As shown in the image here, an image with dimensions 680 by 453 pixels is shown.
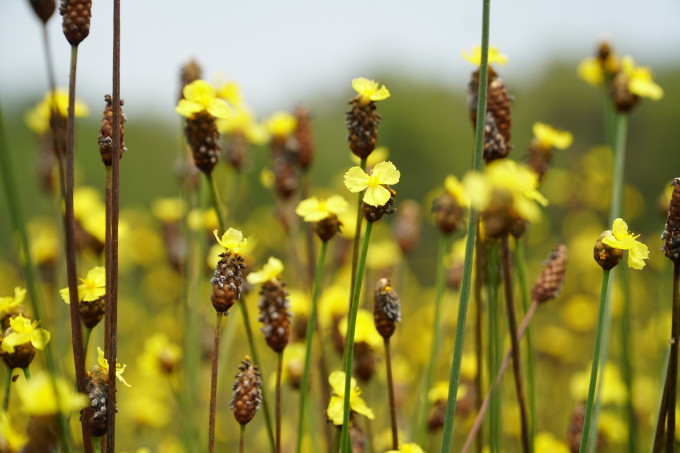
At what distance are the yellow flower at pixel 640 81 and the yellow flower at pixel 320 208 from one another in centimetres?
94

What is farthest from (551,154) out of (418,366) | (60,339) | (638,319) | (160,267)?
(638,319)

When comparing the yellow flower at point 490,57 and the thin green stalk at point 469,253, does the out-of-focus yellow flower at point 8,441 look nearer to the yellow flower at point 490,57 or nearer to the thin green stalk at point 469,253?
the thin green stalk at point 469,253

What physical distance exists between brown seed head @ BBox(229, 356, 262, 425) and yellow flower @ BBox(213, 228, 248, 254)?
0.23 metres

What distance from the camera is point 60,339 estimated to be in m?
2.35

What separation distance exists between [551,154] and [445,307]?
1203mm

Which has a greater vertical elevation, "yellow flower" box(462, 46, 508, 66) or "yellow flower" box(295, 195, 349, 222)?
"yellow flower" box(462, 46, 508, 66)

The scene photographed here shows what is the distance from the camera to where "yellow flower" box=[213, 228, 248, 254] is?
120cm

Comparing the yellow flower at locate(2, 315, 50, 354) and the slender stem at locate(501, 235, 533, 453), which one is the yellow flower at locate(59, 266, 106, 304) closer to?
the yellow flower at locate(2, 315, 50, 354)

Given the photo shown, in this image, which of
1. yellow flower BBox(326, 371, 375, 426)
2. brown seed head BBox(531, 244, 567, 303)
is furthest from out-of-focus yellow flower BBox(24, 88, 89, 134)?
brown seed head BBox(531, 244, 567, 303)

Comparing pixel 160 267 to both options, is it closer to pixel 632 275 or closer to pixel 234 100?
pixel 234 100

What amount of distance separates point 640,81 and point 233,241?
4.40ft

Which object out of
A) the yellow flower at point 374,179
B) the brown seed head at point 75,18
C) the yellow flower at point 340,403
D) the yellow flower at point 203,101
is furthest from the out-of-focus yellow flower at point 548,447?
the brown seed head at point 75,18

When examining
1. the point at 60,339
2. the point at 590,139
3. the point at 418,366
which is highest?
the point at 590,139

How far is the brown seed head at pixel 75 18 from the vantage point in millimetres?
1089
